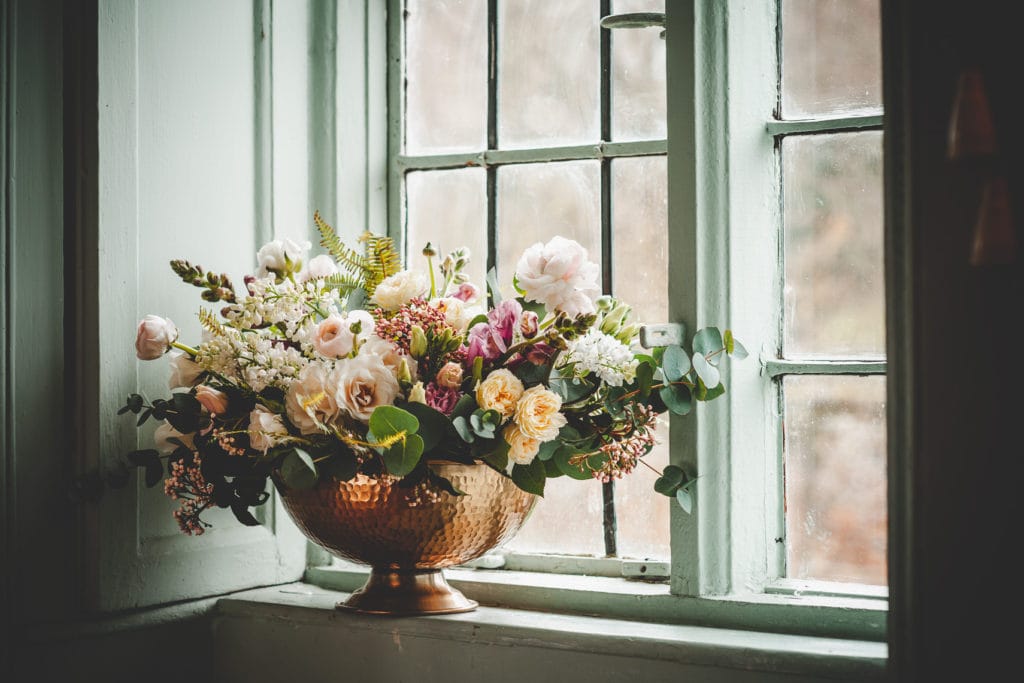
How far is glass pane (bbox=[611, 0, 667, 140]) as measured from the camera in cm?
159

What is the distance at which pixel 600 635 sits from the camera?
131 centimetres

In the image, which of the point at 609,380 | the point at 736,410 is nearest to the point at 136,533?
the point at 609,380

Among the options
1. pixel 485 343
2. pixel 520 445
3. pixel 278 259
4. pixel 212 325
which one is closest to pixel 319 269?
pixel 278 259

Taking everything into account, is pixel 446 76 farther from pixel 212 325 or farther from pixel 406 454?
pixel 406 454

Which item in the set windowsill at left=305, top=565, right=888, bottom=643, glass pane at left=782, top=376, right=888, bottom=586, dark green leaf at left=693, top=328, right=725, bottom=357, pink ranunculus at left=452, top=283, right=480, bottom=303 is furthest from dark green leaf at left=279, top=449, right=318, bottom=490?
glass pane at left=782, top=376, right=888, bottom=586

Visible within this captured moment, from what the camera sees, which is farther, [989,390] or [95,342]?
[95,342]

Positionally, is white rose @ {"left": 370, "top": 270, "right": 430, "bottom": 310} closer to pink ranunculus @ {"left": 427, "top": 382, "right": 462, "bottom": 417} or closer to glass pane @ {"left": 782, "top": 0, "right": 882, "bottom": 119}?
pink ranunculus @ {"left": 427, "top": 382, "right": 462, "bottom": 417}

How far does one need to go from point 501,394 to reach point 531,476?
0.13m

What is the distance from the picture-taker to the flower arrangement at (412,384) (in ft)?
4.05

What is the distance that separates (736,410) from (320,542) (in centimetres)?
61

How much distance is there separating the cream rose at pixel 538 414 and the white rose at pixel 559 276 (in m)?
0.13

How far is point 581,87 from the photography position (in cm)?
166

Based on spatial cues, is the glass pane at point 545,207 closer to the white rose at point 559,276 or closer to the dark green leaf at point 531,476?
the white rose at point 559,276

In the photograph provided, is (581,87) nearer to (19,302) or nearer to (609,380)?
(609,380)
